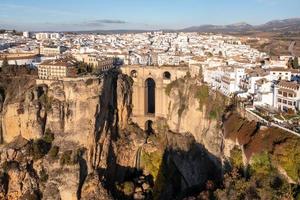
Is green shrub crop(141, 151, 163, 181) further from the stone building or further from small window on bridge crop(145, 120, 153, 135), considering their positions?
the stone building

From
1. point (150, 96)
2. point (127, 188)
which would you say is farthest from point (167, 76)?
point (127, 188)

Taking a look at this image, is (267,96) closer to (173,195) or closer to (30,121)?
(173,195)

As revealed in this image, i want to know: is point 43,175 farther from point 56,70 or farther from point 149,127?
point 149,127

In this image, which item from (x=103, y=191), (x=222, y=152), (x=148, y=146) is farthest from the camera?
(x=148, y=146)

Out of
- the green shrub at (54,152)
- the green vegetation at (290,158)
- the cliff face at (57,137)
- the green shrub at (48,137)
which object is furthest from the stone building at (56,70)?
the green vegetation at (290,158)

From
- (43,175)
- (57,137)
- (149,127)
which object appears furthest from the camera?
(149,127)

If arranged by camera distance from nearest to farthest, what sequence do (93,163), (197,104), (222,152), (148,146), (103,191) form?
(222,152)
(103,191)
(93,163)
(197,104)
(148,146)

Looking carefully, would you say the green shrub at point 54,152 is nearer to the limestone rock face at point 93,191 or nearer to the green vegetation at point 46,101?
the limestone rock face at point 93,191

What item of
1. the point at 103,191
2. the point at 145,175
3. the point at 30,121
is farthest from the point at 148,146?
the point at 30,121
